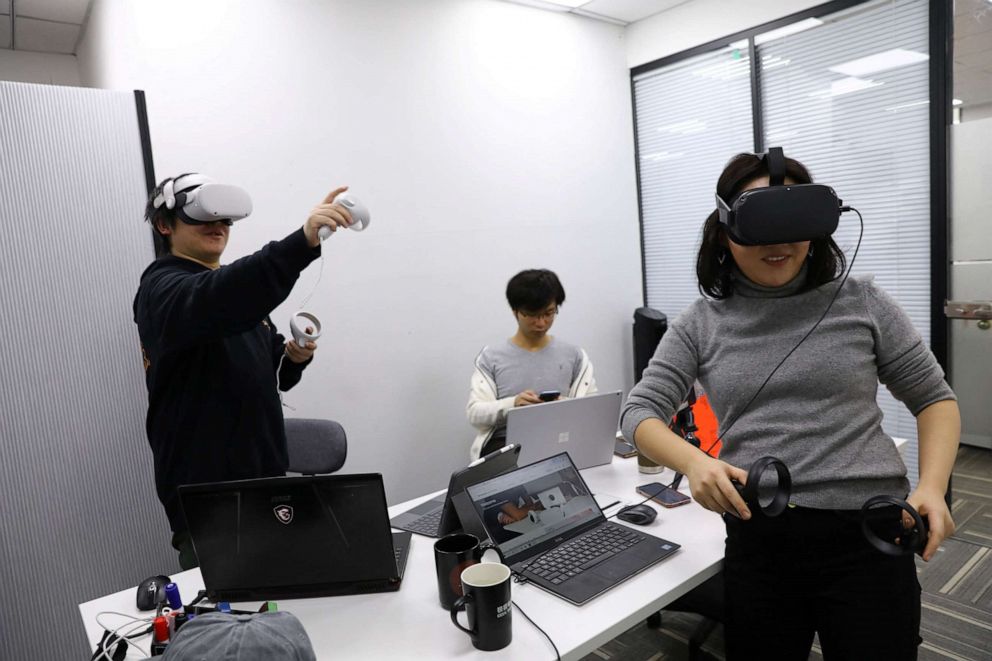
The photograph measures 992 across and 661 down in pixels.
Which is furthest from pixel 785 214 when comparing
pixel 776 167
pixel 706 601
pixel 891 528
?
pixel 706 601

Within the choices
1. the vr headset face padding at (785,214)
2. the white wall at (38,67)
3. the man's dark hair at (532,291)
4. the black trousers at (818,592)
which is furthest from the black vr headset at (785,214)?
the white wall at (38,67)

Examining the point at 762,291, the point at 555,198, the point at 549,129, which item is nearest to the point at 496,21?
the point at 549,129

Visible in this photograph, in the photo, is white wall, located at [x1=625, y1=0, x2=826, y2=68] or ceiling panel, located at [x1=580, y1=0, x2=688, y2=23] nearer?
white wall, located at [x1=625, y1=0, x2=826, y2=68]

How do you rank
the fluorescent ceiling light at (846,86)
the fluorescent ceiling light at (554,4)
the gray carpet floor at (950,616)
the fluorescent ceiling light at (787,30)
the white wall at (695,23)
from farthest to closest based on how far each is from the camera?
the fluorescent ceiling light at (554,4) < the white wall at (695,23) < the fluorescent ceiling light at (787,30) < the fluorescent ceiling light at (846,86) < the gray carpet floor at (950,616)

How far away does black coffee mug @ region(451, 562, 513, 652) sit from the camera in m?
1.11

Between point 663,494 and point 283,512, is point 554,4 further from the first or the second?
point 283,512

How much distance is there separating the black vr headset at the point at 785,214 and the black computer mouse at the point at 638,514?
77 cm

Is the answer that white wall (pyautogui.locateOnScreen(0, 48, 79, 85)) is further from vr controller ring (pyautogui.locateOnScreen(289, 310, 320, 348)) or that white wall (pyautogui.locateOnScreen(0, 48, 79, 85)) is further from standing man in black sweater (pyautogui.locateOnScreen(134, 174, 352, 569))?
vr controller ring (pyautogui.locateOnScreen(289, 310, 320, 348))

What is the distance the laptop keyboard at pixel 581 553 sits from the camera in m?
1.37

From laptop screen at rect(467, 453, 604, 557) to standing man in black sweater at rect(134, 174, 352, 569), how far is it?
2.13 feet

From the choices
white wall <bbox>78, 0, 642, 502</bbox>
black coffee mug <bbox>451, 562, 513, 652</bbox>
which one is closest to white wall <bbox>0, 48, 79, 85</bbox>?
white wall <bbox>78, 0, 642, 502</bbox>

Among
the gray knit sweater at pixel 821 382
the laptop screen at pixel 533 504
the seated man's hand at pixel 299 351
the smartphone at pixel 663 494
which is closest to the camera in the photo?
the gray knit sweater at pixel 821 382

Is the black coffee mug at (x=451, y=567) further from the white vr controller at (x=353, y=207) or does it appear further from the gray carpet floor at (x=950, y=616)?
the gray carpet floor at (x=950, y=616)

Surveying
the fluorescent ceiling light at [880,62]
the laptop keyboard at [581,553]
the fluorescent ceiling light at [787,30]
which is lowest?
the laptop keyboard at [581,553]
